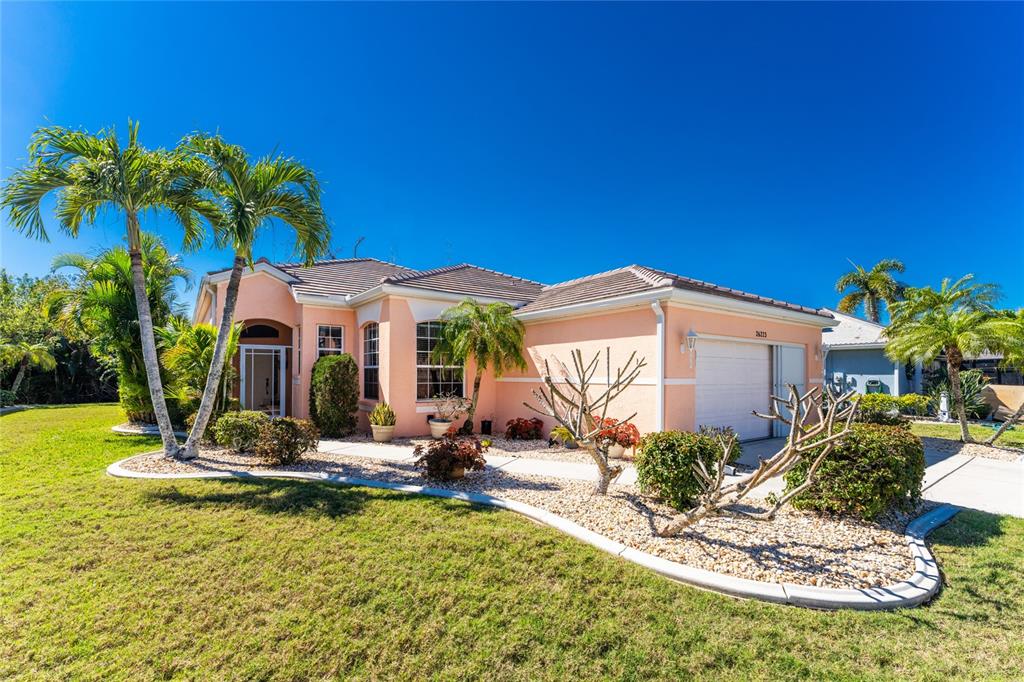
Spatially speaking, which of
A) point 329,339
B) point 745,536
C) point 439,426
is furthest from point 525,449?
point 329,339

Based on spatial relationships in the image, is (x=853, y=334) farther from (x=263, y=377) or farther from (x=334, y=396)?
(x=263, y=377)

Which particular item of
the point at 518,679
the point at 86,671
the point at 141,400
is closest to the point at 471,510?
the point at 518,679

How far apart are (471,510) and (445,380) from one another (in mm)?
7844

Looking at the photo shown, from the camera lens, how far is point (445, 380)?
45.6 ft

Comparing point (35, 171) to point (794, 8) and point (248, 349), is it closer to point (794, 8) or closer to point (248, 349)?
point (248, 349)

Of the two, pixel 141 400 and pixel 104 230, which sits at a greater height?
pixel 104 230

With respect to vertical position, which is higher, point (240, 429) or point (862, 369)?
point (862, 369)

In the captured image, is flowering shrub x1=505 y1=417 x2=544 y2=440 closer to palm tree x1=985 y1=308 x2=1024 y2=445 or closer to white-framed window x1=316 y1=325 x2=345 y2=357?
white-framed window x1=316 y1=325 x2=345 y2=357

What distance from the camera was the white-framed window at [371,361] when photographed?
1355 cm

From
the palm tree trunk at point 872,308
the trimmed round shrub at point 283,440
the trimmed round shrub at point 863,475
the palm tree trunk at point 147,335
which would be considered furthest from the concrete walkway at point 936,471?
the palm tree trunk at point 872,308

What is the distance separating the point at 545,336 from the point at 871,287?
96.2 ft

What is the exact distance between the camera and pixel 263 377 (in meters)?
17.2

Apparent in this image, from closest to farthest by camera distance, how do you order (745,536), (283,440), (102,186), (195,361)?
(745,536)
(102,186)
(283,440)
(195,361)

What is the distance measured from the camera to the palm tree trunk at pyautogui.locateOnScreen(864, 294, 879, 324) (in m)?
30.1
